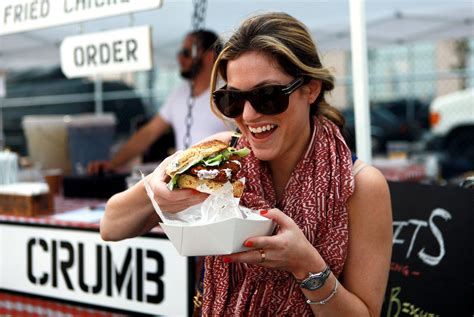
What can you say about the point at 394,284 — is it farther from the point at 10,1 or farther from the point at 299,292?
the point at 10,1

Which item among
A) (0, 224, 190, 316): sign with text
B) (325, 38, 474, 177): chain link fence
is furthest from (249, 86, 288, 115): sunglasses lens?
(325, 38, 474, 177): chain link fence

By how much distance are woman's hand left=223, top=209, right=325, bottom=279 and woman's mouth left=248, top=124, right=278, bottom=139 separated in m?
0.26

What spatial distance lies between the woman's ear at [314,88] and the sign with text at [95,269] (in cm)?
126

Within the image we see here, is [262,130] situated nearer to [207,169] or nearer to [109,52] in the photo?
[207,169]

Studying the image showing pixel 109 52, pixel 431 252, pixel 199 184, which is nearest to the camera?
pixel 199 184

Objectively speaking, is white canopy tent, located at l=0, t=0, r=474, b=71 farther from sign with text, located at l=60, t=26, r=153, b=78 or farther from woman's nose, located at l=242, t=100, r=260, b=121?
woman's nose, located at l=242, t=100, r=260, b=121

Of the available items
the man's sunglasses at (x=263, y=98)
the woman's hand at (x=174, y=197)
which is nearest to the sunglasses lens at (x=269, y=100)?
the man's sunglasses at (x=263, y=98)

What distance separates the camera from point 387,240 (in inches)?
60.8

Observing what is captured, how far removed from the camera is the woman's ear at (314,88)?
1557 millimetres

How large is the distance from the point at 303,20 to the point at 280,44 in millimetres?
5021

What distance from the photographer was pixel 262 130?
152 cm

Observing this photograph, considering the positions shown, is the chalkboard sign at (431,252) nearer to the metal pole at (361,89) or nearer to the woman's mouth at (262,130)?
the metal pole at (361,89)

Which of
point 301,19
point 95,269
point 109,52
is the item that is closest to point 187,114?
point 109,52

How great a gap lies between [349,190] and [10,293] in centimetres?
238
